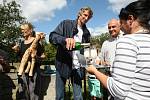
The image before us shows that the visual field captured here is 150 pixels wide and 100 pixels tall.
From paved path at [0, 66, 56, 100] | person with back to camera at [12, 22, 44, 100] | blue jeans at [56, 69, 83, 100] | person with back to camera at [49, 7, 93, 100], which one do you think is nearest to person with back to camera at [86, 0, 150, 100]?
person with back to camera at [49, 7, 93, 100]

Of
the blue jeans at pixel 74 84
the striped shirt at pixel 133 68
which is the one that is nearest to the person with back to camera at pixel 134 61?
the striped shirt at pixel 133 68

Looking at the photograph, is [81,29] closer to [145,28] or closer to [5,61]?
[5,61]

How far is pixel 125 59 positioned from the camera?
2434 millimetres

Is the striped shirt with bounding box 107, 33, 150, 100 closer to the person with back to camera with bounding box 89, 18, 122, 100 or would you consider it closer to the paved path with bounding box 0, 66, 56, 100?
the person with back to camera with bounding box 89, 18, 122, 100

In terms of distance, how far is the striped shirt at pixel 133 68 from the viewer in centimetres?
242

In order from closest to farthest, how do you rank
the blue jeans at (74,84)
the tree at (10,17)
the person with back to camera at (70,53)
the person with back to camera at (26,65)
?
the person with back to camera at (70,53)
the blue jeans at (74,84)
the person with back to camera at (26,65)
the tree at (10,17)

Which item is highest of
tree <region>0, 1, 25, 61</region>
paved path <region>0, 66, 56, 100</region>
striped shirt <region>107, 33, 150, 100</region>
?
tree <region>0, 1, 25, 61</region>

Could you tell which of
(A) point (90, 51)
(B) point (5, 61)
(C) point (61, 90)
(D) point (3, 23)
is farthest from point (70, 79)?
(D) point (3, 23)

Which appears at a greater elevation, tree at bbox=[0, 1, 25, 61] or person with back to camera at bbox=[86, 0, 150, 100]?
tree at bbox=[0, 1, 25, 61]

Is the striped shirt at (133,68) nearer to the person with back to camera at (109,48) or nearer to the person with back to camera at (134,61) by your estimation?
the person with back to camera at (134,61)

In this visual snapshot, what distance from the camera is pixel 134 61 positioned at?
242 cm

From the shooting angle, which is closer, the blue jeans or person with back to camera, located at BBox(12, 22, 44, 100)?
the blue jeans

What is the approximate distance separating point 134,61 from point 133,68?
51mm

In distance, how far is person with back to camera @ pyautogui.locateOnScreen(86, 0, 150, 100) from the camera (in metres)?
2.42
